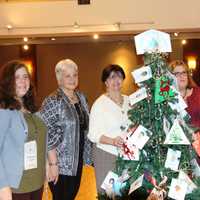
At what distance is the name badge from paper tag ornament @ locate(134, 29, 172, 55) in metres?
0.91

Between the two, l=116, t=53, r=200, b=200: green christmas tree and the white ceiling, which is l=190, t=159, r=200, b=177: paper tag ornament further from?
the white ceiling

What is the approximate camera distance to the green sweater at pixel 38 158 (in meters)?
2.41

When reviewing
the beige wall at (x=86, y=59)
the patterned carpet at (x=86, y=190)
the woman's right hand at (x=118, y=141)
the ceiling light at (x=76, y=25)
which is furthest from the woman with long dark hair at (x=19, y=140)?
the beige wall at (x=86, y=59)

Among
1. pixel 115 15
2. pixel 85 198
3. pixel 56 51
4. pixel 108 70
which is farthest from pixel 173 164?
pixel 56 51

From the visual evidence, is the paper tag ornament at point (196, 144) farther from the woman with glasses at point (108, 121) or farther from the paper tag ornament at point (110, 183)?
the woman with glasses at point (108, 121)

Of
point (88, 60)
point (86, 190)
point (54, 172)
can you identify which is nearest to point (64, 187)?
point (54, 172)

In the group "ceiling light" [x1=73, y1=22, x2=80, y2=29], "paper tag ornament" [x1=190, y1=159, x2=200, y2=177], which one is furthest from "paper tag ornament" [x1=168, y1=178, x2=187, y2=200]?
"ceiling light" [x1=73, y1=22, x2=80, y2=29]

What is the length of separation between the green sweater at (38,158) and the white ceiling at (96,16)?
506cm

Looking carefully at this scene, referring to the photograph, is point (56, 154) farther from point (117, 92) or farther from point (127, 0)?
point (127, 0)

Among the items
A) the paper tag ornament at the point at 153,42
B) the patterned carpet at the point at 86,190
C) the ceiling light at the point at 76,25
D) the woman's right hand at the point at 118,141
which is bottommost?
the patterned carpet at the point at 86,190

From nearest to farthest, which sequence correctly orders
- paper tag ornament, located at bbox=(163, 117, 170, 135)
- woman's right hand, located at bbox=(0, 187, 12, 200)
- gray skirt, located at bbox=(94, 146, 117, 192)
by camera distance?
1. woman's right hand, located at bbox=(0, 187, 12, 200)
2. paper tag ornament, located at bbox=(163, 117, 170, 135)
3. gray skirt, located at bbox=(94, 146, 117, 192)

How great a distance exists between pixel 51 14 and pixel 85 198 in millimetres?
4018

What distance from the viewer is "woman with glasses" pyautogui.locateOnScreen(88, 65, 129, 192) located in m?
3.19

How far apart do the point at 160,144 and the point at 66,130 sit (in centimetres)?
82
